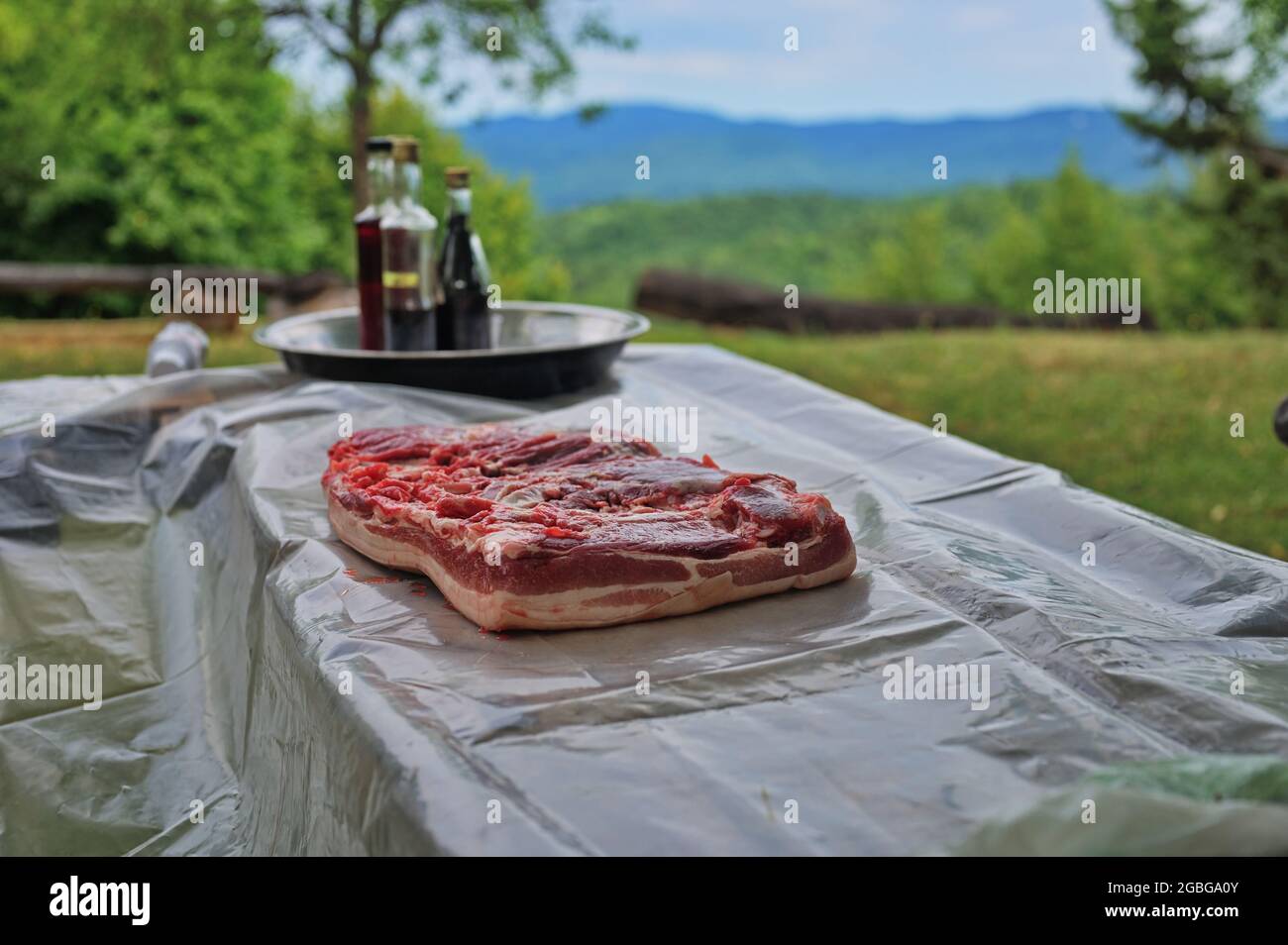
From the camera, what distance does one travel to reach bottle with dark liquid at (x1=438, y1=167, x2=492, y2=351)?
3.13m

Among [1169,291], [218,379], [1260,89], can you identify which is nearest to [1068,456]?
[218,379]

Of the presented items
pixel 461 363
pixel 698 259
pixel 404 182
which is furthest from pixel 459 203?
pixel 698 259

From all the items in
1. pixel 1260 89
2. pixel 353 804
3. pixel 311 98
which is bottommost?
pixel 353 804

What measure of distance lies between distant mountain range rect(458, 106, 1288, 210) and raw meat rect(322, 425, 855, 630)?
30805mm

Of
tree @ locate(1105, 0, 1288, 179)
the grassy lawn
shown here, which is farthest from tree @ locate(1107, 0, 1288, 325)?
the grassy lawn

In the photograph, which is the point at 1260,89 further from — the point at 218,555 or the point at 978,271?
the point at 978,271

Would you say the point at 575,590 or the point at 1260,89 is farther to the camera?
the point at 1260,89

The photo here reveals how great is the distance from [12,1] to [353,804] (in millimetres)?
19592

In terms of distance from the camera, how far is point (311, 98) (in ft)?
75.1

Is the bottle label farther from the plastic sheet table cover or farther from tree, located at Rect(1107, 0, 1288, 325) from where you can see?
tree, located at Rect(1107, 0, 1288, 325)

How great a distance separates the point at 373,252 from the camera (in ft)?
9.89

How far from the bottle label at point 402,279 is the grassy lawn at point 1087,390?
13.2 ft

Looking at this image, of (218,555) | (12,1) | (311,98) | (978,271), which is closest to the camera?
(218,555)

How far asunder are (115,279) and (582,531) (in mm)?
10069
